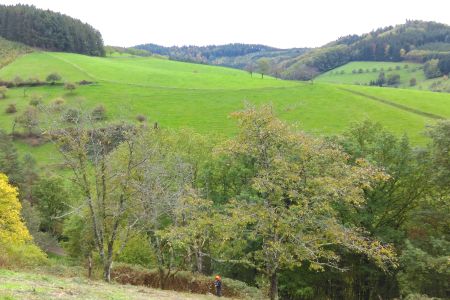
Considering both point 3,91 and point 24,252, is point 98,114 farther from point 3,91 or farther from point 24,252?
point 3,91

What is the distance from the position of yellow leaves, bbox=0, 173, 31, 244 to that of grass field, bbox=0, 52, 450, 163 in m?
30.9

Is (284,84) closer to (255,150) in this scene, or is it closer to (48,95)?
(48,95)

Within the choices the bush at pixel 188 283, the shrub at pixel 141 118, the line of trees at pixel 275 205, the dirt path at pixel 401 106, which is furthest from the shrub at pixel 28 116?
the dirt path at pixel 401 106

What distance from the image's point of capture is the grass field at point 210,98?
276 feet

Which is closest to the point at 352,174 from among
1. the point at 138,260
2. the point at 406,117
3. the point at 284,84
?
the point at 138,260

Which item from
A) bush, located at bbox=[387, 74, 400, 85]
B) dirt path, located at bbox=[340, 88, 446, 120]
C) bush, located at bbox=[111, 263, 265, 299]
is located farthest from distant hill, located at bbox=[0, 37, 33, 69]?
bush, located at bbox=[387, 74, 400, 85]

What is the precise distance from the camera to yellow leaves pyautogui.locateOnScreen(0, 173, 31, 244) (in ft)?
126

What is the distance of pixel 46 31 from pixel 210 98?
101 meters

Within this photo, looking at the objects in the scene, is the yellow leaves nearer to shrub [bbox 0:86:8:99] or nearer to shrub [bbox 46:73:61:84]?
shrub [bbox 0:86:8:99]

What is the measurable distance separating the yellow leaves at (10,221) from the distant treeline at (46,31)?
13882 cm

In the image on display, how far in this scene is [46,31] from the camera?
168 m

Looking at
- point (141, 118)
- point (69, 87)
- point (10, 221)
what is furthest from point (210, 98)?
point (10, 221)

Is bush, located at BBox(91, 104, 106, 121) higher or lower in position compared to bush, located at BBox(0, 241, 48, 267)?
higher

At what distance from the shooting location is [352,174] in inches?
831
